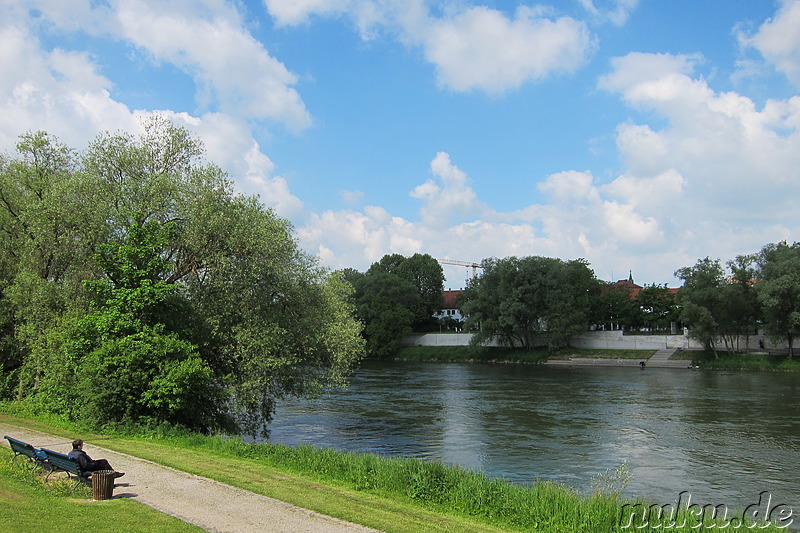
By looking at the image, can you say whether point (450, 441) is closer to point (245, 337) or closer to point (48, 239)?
point (245, 337)

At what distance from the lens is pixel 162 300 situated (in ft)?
78.3

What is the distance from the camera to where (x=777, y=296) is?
228 feet

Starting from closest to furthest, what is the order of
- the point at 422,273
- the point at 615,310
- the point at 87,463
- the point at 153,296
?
the point at 87,463, the point at 153,296, the point at 615,310, the point at 422,273

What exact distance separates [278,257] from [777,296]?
64.9 metres

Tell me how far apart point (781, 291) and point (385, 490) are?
69.1m

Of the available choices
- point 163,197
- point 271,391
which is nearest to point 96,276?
point 163,197

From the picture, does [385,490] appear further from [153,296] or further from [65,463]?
[153,296]

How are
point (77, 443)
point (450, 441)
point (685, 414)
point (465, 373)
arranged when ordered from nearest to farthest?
point (77, 443), point (450, 441), point (685, 414), point (465, 373)

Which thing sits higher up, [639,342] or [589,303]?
[589,303]

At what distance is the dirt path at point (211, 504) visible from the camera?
1157 centimetres

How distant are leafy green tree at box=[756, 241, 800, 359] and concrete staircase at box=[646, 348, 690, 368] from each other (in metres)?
11.2

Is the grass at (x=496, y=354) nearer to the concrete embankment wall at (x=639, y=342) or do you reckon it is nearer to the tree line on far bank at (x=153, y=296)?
the concrete embankment wall at (x=639, y=342)

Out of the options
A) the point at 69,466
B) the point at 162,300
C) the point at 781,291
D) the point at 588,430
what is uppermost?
the point at 781,291

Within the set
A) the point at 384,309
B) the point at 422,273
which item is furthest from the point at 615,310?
the point at 422,273
